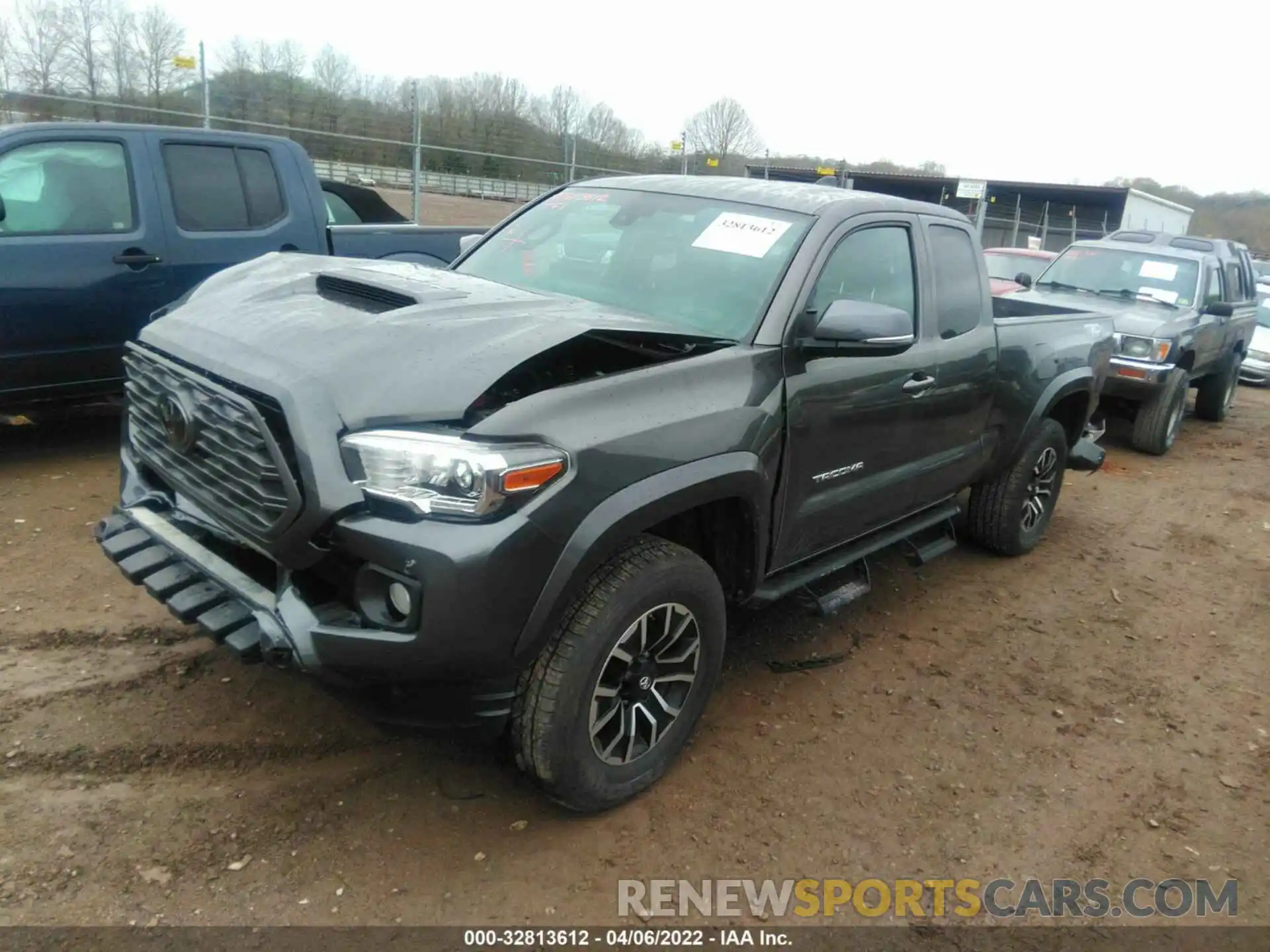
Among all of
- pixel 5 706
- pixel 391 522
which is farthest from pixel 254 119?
pixel 391 522

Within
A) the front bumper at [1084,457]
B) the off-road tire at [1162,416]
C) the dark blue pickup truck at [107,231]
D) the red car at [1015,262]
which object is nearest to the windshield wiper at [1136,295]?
the off-road tire at [1162,416]

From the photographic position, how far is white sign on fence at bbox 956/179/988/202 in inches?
630

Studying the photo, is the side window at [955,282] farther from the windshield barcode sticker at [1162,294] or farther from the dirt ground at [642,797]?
the windshield barcode sticker at [1162,294]

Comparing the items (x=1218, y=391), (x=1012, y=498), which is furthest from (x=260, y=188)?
(x=1218, y=391)

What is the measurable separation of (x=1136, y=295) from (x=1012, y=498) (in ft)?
17.3

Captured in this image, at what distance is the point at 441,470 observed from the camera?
2.40 meters

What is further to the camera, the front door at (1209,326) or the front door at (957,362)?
the front door at (1209,326)

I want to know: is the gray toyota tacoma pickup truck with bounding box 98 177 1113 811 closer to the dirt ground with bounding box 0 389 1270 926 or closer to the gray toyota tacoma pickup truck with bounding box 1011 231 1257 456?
the dirt ground with bounding box 0 389 1270 926

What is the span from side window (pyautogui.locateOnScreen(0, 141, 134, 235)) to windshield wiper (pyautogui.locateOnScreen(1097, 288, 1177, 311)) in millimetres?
8664

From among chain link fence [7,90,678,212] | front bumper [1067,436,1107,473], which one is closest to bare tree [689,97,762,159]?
chain link fence [7,90,678,212]

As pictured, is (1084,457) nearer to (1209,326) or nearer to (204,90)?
(1209,326)

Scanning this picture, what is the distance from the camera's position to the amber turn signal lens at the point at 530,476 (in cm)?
241

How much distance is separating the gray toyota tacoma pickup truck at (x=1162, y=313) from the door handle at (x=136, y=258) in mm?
6703

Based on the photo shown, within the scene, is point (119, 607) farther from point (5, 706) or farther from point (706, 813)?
point (706, 813)
